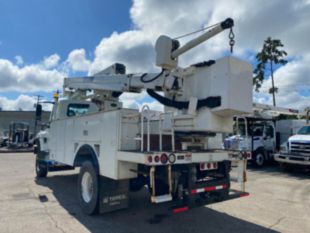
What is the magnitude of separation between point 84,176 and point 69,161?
918mm

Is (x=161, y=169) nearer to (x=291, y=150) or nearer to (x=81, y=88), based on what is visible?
(x=81, y=88)

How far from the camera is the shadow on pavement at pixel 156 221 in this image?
4.70 m

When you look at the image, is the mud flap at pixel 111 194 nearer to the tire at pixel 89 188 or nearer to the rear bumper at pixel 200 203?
the tire at pixel 89 188

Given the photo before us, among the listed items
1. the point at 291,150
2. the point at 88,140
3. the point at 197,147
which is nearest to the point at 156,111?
the point at 197,147

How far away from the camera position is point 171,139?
5.32 metres

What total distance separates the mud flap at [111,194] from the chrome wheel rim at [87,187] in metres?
0.54

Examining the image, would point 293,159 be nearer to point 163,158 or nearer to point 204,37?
point 204,37

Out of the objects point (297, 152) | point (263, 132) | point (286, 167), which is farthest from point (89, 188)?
point (263, 132)

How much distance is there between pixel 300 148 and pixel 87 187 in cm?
1011

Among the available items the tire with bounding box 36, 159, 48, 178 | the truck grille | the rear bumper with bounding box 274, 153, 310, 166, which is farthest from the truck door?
the tire with bounding box 36, 159, 48, 178

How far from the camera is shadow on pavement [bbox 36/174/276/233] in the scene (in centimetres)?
470

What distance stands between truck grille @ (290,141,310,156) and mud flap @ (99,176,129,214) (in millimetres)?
9760

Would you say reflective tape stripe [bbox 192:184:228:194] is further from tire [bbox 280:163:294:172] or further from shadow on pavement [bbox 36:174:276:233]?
tire [bbox 280:163:294:172]

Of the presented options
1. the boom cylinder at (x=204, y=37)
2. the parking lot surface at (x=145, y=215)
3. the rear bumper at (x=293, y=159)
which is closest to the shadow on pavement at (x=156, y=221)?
the parking lot surface at (x=145, y=215)
